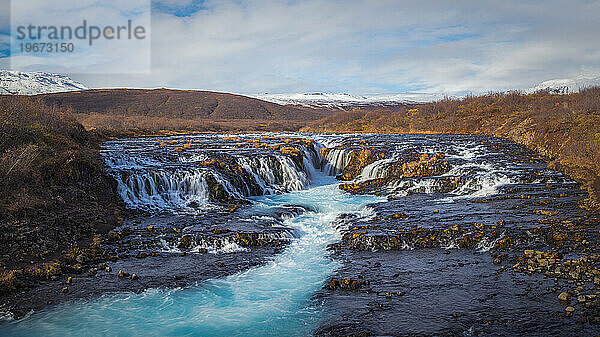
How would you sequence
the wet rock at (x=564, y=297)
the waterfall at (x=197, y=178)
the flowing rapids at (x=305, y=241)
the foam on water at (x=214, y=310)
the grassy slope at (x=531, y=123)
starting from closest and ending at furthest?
the wet rock at (x=564, y=297), the foam on water at (x=214, y=310), the flowing rapids at (x=305, y=241), the waterfall at (x=197, y=178), the grassy slope at (x=531, y=123)

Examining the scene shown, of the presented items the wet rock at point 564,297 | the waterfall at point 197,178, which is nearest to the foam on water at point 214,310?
the wet rock at point 564,297

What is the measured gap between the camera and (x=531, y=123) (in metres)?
36.3

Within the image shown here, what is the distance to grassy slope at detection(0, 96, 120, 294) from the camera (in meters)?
11.8

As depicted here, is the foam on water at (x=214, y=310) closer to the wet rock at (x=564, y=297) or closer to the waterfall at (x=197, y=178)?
the wet rock at (x=564, y=297)

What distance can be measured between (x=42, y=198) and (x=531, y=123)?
1527 inches

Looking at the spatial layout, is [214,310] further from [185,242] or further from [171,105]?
[171,105]

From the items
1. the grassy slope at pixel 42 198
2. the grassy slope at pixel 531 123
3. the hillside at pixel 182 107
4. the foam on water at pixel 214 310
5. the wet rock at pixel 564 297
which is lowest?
the foam on water at pixel 214 310

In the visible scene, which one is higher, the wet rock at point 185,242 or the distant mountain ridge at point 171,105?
the distant mountain ridge at point 171,105

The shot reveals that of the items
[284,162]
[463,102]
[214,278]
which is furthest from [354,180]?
[463,102]

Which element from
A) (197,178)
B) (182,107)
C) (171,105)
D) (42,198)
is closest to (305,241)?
(197,178)

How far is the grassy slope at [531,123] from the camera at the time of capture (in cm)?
2270

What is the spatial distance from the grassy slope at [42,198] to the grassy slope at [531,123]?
1979 cm

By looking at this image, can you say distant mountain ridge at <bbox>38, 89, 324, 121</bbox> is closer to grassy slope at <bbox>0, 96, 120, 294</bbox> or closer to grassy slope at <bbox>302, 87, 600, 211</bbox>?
grassy slope at <bbox>302, 87, 600, 211</bbox>

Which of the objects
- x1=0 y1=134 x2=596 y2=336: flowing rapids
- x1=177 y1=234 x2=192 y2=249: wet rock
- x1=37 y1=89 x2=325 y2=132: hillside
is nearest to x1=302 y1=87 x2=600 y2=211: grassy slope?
x1=0 y1=134 x2=596 y2=336: flowing rapids
